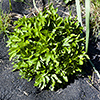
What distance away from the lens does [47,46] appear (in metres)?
1.95

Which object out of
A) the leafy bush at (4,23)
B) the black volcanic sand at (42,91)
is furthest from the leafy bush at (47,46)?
the leafy bush at (4,23)

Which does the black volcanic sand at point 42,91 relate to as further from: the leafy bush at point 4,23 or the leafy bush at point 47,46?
the leafy bush at point 4,23

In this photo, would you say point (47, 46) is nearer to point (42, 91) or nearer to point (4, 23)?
point (42, 91)

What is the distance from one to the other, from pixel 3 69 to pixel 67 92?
1087 mm

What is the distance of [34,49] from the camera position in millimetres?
2004

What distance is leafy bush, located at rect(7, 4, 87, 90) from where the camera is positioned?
1938 mm

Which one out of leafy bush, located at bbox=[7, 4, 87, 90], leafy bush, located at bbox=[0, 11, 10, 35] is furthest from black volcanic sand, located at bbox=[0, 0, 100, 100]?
leafy bush, located at bbox=[0, 11, 10, 35]

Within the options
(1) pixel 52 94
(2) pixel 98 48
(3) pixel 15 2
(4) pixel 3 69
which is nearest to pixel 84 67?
(2) pixel 98 48

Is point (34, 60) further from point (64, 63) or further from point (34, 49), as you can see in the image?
point (64, 63)

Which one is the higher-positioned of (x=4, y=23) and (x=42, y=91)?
(x=4, y=23)

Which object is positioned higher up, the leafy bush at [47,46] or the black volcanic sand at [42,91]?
the leafy bush at [47,46]

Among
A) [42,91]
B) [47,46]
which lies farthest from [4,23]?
[42,91]

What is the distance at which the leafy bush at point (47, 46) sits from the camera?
6.36 ft

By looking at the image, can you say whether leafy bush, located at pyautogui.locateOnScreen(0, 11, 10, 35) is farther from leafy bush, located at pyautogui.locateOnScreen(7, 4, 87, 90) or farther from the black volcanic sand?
leafy bush, located at pyautogui.locateOnScreen(7, 4, 87, 90)
